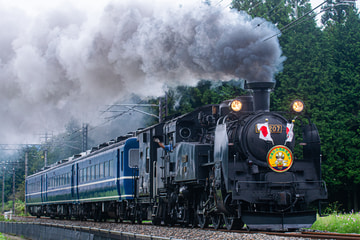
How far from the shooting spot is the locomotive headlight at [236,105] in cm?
1316

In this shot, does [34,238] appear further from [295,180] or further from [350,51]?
[350,51]

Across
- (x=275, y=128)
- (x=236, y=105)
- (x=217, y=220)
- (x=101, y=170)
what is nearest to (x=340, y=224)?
(x=217, y=220)

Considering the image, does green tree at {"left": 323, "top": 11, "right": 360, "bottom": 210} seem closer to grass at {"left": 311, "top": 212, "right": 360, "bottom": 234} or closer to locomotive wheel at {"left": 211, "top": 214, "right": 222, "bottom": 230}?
grass at {"left": 311, "top": 212, "right": 360, "bottom": 234}

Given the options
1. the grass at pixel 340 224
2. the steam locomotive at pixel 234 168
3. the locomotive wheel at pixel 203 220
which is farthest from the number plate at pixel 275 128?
the grass at pixel 340 224

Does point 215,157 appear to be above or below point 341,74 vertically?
below

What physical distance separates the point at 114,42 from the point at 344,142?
20.6 metres

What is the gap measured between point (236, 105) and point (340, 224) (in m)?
4.82

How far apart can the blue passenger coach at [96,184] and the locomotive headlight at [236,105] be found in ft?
25.4

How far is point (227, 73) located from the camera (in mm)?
14984

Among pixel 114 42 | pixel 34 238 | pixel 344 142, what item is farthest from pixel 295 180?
pixel 344 142

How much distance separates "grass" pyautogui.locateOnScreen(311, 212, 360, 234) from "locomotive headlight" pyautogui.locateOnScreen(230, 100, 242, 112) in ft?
15.3

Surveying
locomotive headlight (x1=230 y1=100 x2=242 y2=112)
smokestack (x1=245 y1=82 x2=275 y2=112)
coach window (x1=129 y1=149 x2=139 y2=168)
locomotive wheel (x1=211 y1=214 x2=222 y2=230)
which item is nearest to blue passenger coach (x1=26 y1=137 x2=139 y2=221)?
coach window (x1=129 y1=149 x2=139 y2=168)

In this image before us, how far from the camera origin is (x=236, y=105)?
13.2m

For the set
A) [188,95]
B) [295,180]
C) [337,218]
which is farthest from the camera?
[188,95]
